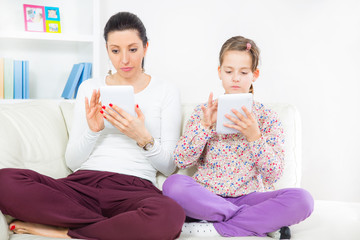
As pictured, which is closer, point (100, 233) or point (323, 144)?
point (100, 233)

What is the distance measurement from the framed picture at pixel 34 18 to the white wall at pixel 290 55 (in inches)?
26.0

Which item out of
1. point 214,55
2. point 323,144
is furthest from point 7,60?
point 323,144

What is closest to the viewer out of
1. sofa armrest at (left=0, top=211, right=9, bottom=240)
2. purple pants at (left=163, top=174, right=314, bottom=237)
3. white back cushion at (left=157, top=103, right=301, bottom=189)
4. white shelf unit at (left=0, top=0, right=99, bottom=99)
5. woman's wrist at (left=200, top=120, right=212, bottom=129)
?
sofa armrest at (left=0, top=211, right=9, bottom=240)

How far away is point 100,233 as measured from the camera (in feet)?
4.23

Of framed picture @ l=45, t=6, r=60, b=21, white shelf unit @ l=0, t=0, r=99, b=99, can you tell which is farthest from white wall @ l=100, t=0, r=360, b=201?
framed picture @ l=45, t=6, r=60, b=21

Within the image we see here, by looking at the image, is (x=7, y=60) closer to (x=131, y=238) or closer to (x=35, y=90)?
(x=35, y=90)

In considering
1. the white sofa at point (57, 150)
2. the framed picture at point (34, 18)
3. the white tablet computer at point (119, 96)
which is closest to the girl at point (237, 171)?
the white sofa at point (57, 150)

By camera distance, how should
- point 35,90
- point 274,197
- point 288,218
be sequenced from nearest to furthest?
point 288,218 < point 274,197 < point 35,90

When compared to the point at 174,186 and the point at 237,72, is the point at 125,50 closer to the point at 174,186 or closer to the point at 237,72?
the point at 237,72

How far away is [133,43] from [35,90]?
1235 mm

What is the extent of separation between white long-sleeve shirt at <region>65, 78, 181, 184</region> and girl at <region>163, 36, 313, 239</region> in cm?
8

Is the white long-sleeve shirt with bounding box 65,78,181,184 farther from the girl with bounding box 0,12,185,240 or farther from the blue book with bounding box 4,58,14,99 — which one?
the blue book with bounding box 4,58,14,99

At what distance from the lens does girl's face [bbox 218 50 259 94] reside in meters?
1.65

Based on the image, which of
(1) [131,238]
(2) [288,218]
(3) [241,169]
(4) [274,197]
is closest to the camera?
(1) [131,238]
